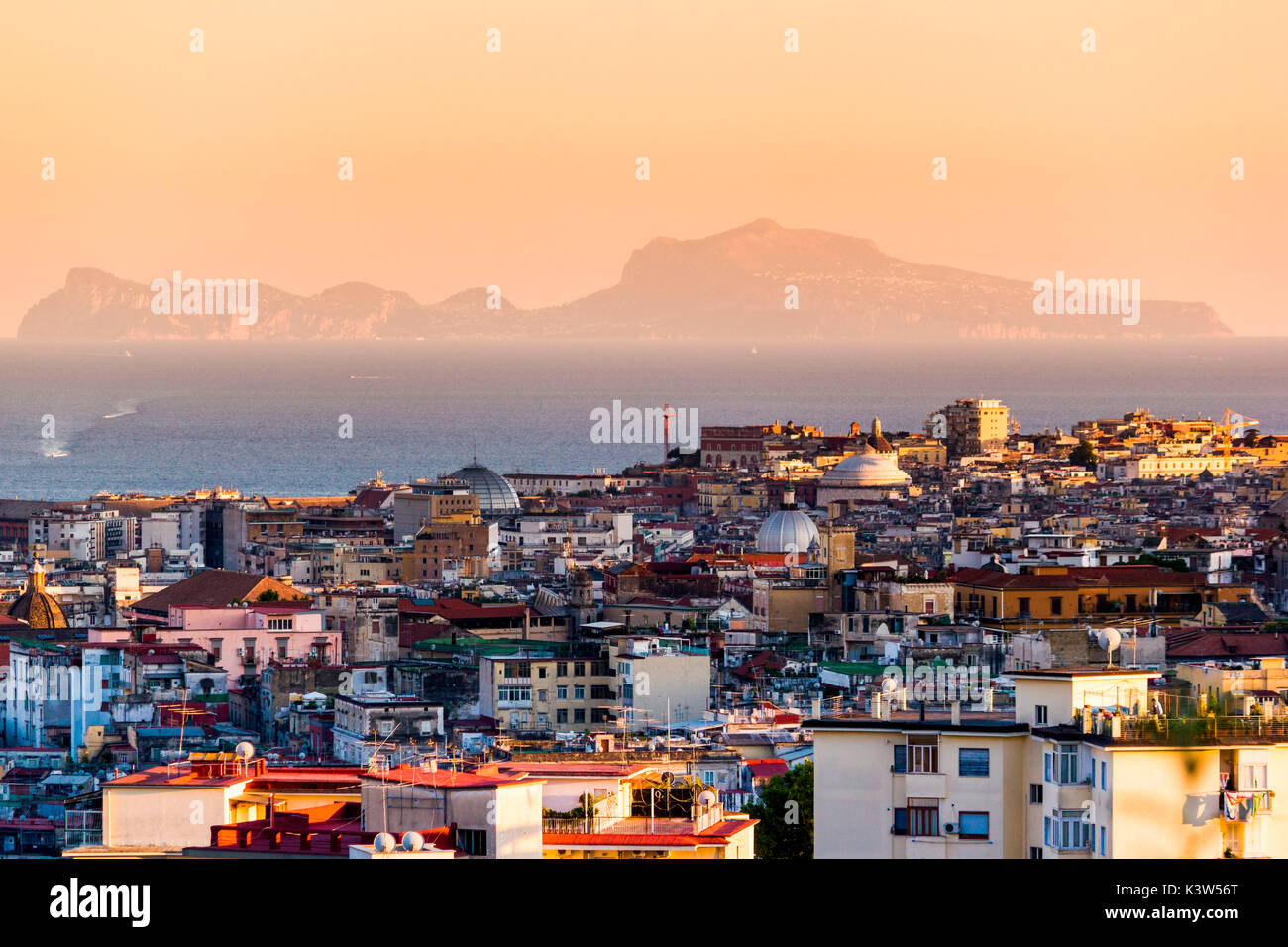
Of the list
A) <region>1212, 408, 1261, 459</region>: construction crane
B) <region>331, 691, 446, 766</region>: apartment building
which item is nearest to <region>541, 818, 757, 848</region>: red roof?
<region>331, 691, 446, 766</region>: apartment building

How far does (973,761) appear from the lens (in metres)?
7.34

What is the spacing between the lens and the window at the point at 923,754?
7.27m

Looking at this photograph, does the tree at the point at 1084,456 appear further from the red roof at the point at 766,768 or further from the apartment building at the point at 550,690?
the red roof at the point at 766,768

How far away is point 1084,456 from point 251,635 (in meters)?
41.4

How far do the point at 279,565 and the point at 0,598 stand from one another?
808 centimetres

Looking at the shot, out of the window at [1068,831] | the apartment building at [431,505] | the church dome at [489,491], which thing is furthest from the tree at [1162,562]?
the church dome at [489,491]

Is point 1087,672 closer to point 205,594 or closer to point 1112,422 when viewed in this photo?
point 205,594

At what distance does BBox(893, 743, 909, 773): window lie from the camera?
7.33 meters

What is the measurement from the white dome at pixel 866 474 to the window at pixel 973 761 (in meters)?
50.0

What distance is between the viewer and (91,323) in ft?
536

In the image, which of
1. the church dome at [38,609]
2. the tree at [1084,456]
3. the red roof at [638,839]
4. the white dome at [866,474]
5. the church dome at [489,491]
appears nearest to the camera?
the red roof at [638,839]

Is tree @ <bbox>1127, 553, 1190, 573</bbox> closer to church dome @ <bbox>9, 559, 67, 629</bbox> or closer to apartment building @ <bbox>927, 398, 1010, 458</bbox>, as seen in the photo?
church dome @ <bbox>9, 559, 67, 629</bbox>
